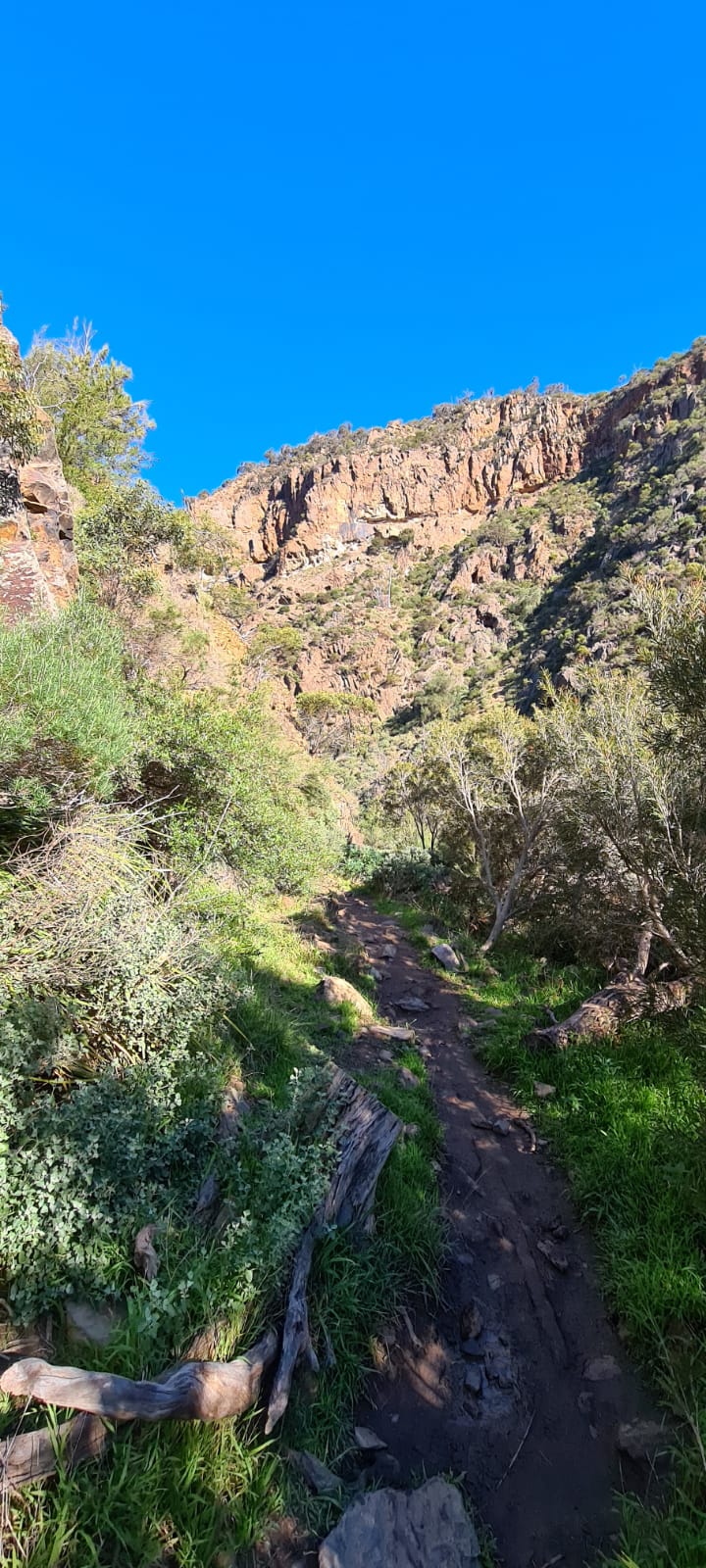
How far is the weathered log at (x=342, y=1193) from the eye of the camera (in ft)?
7.98

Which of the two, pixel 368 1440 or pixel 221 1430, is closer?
pixel 221 1430

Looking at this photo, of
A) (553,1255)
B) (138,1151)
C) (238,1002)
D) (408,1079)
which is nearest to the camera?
(138,1151)

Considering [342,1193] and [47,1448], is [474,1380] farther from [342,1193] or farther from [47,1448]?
[47,1448]

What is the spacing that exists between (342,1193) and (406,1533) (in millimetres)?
1202

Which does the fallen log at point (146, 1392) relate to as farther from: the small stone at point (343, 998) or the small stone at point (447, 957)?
the small stone at point (447, 957)

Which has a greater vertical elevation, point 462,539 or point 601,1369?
point 462,539

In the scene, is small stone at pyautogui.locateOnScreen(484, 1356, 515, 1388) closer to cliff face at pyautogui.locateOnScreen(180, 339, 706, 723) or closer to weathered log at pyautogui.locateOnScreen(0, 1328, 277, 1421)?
weathered log at pyautogui.locateOnScreen(0, 1328, 277, 1421)

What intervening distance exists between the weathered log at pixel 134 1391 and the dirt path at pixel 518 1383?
895 mm

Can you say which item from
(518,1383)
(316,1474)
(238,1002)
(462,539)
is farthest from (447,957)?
(462,539)

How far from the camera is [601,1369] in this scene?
289cm

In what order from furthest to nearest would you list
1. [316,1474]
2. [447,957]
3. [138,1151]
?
1. [447,957]
2. [138,1151]
3. [316,1474]

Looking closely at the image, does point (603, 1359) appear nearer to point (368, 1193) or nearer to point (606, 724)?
point (368, 1193)

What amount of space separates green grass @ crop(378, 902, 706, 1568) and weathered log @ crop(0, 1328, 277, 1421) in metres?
1.57

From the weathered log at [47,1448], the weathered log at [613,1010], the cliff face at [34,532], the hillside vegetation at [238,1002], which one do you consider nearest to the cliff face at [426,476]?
the hillside vegetation at [238,1002]
